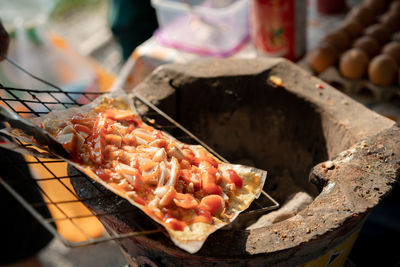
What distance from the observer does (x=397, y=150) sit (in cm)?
162

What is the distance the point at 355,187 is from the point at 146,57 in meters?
2.15

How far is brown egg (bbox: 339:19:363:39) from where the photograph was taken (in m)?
2.96

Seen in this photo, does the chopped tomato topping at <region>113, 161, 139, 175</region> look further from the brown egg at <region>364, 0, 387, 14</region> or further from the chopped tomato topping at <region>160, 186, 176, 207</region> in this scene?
the brown egg at <region>364, 0, 387, 14</region>

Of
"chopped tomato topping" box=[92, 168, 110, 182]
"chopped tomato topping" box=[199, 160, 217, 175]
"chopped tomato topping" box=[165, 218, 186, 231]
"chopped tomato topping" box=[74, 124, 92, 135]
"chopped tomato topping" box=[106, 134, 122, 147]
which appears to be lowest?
"chopped tomato topping" box=[199, 160, 217, 175]

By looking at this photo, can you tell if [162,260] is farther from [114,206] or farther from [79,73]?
[79,73]

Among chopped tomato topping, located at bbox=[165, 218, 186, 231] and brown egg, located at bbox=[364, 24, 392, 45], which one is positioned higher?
chopped tomato topping, located at bbox=[165, 218, 186, 231]

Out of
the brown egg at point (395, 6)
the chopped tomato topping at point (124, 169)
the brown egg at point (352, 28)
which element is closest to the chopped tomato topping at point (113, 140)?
the chopped tomato topping at point (124, 169)

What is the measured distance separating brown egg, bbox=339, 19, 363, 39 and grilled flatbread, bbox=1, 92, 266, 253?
1770 mm

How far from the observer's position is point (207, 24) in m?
3.17

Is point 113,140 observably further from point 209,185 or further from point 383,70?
point 383,70

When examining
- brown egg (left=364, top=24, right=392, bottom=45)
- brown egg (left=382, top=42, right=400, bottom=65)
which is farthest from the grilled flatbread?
brown egg (left=364, top=24, right=392, bottom=45)

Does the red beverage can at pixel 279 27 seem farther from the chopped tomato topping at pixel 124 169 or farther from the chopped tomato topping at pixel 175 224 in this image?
the chopped tomato topping at pixel 175 224

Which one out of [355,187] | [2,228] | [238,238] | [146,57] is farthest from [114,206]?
[146,57]

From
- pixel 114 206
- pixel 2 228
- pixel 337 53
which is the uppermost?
pixel 114 206
